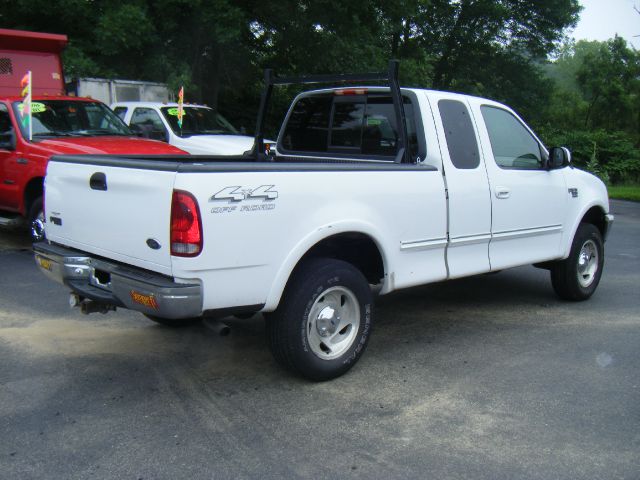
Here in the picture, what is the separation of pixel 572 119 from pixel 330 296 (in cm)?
3740

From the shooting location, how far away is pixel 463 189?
17.3 ft

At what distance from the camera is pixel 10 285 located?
693 cm

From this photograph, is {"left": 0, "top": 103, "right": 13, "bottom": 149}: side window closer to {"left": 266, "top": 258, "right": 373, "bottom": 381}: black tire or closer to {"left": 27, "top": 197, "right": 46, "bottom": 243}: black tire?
{"left": 27, "top": 197, "right": 46, "bottom": 243}: black tire

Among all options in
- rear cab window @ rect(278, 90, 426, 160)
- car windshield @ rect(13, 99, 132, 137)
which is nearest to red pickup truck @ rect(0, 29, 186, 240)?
car windshield @ rect(13, 99, 132, 137)

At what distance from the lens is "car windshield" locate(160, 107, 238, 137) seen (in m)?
12.9

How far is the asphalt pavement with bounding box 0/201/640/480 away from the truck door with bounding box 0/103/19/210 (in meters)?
2.68

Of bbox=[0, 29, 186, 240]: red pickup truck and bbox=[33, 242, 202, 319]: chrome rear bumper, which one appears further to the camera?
bbox=[0, 29, 186, 240]: red pickup truck

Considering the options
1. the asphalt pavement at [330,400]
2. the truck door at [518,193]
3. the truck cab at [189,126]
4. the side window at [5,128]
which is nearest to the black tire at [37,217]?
the side window at [5,128]

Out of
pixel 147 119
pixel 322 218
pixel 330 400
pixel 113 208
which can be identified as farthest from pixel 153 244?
pixel 147 119

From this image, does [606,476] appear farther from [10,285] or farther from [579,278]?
[10,285]

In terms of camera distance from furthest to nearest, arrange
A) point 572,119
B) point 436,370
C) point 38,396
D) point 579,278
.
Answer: point 572,119
point 579,278
point 436,370
point 38,396

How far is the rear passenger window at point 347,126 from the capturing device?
17.7ft

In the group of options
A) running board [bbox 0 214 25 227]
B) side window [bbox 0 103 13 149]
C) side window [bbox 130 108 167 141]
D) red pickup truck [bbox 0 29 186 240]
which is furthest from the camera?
side window [bbox 130 108 167 141]

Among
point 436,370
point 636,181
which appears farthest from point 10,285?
point 636,181
